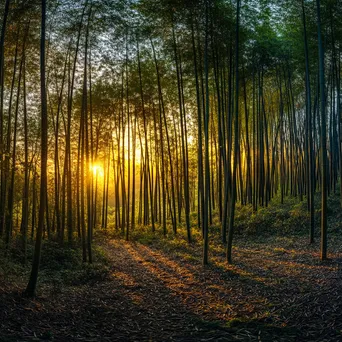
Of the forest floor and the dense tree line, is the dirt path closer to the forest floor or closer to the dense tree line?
the forest floor

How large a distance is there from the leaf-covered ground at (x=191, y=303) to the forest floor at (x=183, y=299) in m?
0.01

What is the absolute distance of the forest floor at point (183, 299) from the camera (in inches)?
129

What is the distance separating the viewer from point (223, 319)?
3717 millimetres

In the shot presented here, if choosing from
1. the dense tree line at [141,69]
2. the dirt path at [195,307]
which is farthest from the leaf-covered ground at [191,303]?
the dense tree line at [141,69]

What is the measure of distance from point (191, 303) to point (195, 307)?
0.69 ft

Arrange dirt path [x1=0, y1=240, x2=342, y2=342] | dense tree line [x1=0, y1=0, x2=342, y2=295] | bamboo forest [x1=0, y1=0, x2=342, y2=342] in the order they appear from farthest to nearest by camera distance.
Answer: dense tree line [x1=0, y1=0, x2=342, y2=295], bamboo forest [x1=0, y1=0, x2=342, y2=342], dirt path [x1=0, y1=240, x2=342, y2=342]

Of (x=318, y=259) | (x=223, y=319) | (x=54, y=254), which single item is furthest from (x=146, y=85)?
(x=223, y=319)

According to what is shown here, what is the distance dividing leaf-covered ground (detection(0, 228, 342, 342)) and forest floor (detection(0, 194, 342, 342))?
1 cm

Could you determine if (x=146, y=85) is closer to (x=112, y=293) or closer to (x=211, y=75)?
(x=211, y=75)

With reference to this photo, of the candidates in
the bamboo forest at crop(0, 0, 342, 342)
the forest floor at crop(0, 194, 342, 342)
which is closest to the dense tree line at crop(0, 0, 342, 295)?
the bamboo forest at crop(0, 0, 342, 342)

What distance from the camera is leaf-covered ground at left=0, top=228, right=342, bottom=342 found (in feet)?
10.7

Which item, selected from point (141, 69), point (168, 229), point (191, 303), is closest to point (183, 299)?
point (191, 303)

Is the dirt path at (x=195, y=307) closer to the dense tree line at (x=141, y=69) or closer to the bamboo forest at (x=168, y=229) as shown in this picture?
the bamboo forest at (x=168, y=229)

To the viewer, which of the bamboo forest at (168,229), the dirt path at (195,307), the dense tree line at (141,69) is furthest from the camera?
the dense tree line at (141,69)
